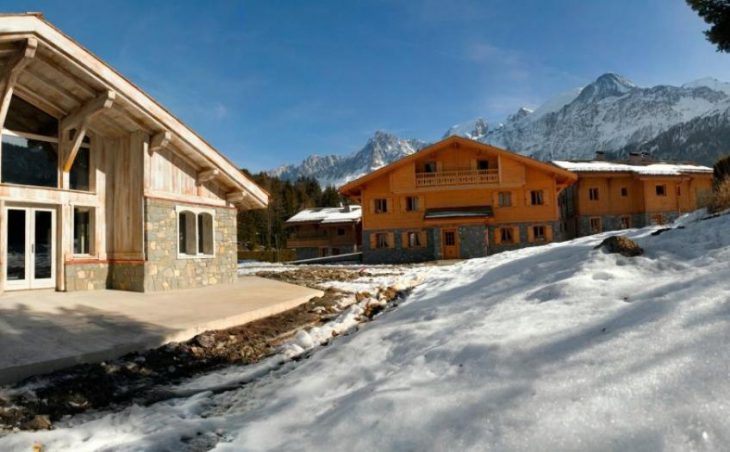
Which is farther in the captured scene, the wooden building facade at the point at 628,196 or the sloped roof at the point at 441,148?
the wooden building facade at the point at 628,196

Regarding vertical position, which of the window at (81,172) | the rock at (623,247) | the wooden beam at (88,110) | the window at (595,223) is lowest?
the rock at (623,247)

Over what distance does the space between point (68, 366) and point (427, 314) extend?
4.43 metres

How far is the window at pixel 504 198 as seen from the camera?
27.5 m

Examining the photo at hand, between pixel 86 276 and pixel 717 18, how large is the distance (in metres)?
17.1

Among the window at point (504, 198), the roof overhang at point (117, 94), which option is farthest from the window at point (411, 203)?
the roof overhang at point (117, 94)

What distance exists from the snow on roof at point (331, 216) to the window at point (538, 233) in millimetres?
18380

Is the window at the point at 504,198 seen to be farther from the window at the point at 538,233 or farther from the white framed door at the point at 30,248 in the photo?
the white framed door at the point at 30,248

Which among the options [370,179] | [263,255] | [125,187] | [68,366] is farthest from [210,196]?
[263,255]

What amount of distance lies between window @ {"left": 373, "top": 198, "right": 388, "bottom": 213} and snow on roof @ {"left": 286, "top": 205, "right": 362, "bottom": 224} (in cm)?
1187

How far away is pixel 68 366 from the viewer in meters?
5.00

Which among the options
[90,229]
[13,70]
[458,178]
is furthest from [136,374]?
[458,178]

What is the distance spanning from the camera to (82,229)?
35.4 ft

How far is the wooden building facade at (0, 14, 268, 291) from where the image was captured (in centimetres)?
930

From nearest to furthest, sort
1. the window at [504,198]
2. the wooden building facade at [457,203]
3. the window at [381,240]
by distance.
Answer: the wooden building facade at [457,203] → the window at [504,198] → the window at [381,240]
